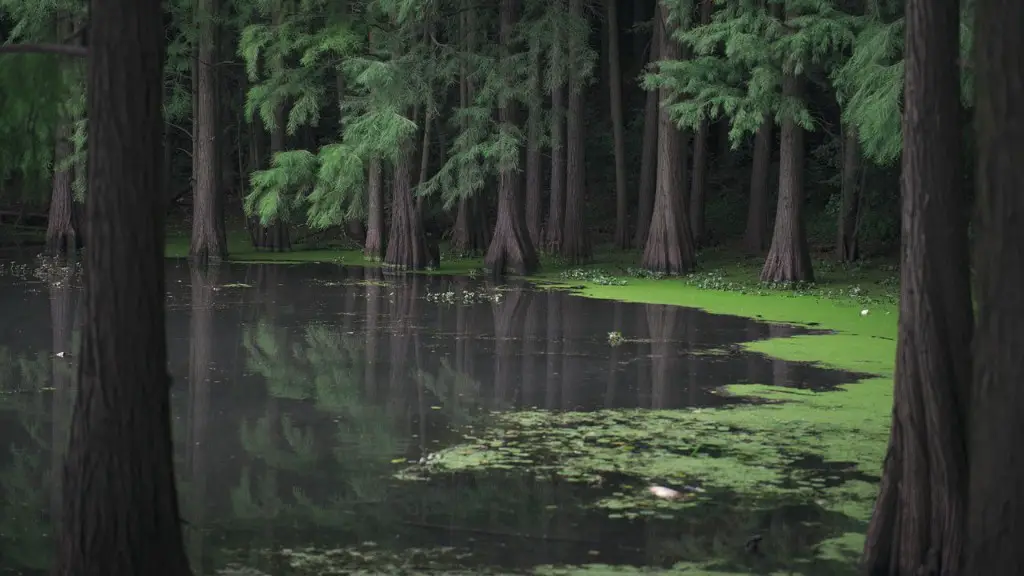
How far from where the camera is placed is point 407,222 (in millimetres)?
28891

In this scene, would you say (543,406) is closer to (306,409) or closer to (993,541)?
(306,409)

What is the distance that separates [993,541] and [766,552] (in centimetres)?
160

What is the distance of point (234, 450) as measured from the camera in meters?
9.55

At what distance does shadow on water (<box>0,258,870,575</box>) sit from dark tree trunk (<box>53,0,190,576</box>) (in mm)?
1224

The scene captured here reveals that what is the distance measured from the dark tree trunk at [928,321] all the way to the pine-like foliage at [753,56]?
15.6 metres

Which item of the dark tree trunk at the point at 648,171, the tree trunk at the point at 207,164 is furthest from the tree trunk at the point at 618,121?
the tree trunk at the point at 207,164

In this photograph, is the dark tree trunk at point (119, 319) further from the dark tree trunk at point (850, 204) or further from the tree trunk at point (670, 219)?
the dark tree trunk at point (850, 204)

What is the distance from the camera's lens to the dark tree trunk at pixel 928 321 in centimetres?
607

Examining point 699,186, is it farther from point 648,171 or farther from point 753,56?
point 753,56

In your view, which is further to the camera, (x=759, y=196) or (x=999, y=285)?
(x=759, y=196)

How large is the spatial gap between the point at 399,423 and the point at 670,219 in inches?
647

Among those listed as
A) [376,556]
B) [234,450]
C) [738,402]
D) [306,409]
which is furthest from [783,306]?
[376,556]

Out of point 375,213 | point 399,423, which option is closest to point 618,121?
point 375,213

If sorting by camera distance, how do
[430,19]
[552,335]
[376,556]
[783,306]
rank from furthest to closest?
1. [430,19]
2. [783,306]
3. [552,335]
4. [376,556]
